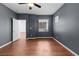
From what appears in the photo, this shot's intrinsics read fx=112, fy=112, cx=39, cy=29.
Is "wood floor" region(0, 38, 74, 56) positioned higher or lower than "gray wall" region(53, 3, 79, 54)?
lower

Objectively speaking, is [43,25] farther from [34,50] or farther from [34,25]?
[34,50]

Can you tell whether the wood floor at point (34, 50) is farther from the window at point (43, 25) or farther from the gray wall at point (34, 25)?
the window at point (43, 25)

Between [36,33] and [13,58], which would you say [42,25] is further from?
[13,58]

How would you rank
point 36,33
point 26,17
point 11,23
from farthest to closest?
point 36,33 < point 26,17 < point 11,23

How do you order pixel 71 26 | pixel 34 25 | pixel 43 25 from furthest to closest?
1. pixel 43 25
2. pixel 34 25
3. pixel 71 26

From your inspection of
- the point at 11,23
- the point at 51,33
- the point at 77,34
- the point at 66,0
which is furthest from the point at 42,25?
the point at 66,0

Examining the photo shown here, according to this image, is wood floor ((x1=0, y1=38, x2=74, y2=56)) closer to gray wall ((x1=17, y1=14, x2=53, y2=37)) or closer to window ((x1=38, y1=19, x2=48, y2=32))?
Answer: gray wall ((x1=17, y1=14, x2=53, y2=37))

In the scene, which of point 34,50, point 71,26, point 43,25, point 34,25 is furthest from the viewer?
point 43,25

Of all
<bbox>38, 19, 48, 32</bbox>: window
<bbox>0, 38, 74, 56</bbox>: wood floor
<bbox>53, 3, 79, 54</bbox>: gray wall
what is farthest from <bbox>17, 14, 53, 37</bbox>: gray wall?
<bbox>53, 3, 79, 54</bbox>: gray wall

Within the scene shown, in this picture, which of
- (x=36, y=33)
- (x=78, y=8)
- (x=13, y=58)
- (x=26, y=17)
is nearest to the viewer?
(x=13, y=58)

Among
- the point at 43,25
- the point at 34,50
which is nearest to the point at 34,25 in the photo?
the point at 43,25

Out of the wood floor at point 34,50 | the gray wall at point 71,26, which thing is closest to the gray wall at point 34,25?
the wood floor at point 34,50

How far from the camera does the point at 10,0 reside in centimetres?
152

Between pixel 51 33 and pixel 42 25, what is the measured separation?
3.90ft
